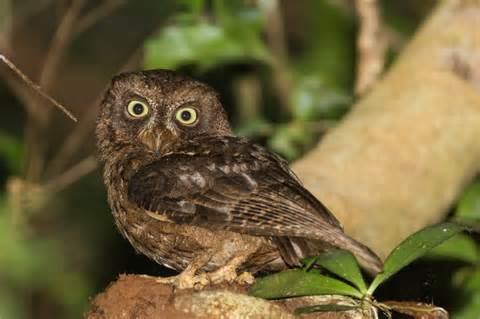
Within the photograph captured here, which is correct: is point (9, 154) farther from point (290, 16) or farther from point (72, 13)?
point (290, 16)

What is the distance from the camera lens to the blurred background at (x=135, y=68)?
20.4ft

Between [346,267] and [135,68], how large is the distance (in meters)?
4.19

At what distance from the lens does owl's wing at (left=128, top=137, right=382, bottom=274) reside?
4.07 m

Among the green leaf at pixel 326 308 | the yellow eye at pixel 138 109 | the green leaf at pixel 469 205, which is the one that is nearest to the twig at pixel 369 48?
the green leaf at pixel 469 205

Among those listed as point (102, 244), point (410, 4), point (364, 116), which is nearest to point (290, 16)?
point (410, 4)

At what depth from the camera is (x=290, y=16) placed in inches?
374

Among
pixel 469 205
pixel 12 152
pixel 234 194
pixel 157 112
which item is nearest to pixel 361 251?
pixel 234 194

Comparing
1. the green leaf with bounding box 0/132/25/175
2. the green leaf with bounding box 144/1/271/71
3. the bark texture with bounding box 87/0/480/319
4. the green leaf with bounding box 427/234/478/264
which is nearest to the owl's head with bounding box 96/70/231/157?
the bark texture with bounding box 87/0/480/319

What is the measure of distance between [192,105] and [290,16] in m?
4.62

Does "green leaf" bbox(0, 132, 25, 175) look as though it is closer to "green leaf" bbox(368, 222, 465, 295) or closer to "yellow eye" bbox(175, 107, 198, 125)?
"yellow eye" bbox(175, 107, 198, 125)

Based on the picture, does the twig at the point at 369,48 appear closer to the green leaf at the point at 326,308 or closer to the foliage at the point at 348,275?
the foliage at the point at 348,275

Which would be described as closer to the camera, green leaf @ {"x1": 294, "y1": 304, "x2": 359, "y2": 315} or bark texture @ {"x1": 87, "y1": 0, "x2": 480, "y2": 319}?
green leaf @ {"x1": 294, "y1": 304, "x2": 359, "y2": 315}

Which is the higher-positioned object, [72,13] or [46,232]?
[72,13]

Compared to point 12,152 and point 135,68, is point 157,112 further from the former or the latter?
point 135,68
